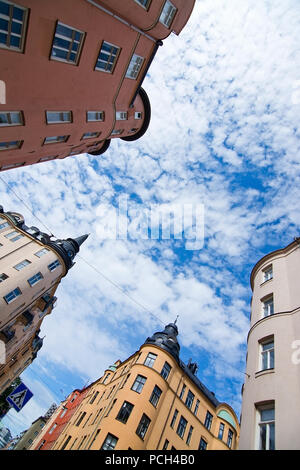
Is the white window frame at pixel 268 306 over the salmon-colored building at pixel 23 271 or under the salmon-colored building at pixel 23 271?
under

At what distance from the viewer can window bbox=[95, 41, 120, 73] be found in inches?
664

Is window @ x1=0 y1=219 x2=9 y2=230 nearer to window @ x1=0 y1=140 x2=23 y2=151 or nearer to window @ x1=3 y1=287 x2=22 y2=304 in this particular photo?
window @ x1=3 y1=287 x2=22 y2=304

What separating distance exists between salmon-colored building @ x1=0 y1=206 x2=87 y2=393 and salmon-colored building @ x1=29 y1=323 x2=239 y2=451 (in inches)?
614

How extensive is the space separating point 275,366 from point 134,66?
908 inches

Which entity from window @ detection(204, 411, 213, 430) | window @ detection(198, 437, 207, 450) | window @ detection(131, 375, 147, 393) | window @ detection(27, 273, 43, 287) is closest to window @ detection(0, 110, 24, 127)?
window @ detection(27, 273, 43, 287)

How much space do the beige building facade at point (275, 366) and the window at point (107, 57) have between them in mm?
18273

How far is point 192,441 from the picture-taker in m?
26.4

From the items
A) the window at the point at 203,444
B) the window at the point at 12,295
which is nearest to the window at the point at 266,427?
the window at the point at 203,444

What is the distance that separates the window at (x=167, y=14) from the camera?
58.5 feet

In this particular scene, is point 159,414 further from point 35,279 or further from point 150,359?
point 35,279

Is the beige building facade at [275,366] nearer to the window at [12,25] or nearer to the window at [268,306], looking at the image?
the window at [268,306]

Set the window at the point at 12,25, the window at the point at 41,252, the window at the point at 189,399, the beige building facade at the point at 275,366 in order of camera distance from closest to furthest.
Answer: the beige building facade at the point at 275,366
the window at the point at 12,25
the window at the point at 189,399
the window at the point at 41,252

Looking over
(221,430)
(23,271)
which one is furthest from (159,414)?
(23,271)

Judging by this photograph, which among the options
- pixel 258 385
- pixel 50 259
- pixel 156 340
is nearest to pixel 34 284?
pixel 50 259
